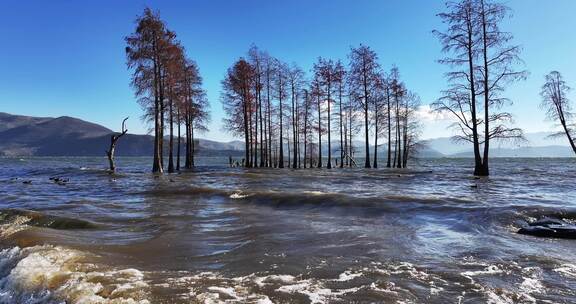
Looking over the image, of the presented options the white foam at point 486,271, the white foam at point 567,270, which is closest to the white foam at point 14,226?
the white foam at point 486,271

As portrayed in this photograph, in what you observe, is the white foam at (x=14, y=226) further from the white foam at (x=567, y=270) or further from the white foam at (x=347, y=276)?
the white foam at (x=567, y=270)

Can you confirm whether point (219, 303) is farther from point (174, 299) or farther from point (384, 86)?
point (384, 86)

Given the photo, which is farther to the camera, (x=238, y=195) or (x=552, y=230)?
(x=238, y=195)

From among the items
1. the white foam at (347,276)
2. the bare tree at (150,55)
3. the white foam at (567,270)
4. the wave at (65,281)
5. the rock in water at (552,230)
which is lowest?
the wave at (65,281)

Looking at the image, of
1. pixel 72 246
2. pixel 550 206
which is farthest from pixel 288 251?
pixel 550 206

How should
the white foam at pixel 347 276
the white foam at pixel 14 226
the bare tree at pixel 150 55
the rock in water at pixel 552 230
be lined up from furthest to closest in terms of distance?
the bare tree at pixel 150 55 < the white foam at pixel 14 226 < the rock in water at pixel 552 230 < the white foam at pixel 347 276

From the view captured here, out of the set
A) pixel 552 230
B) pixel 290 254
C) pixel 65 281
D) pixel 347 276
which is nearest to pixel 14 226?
pixel 65 281

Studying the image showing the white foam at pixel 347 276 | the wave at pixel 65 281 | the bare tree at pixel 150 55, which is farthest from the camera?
the bare tree at pixel 150 55

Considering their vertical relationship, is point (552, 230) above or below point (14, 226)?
above

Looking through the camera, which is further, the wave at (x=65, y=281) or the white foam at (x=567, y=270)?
the white foam at (x=567, y=270)

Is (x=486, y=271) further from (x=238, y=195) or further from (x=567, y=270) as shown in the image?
(x=238, y=195)

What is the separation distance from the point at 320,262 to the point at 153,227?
4.77m

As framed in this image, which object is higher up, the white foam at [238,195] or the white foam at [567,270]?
the white foam at [238,195]

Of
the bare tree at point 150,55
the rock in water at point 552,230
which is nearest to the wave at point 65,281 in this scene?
the rock in water at point 552,230
